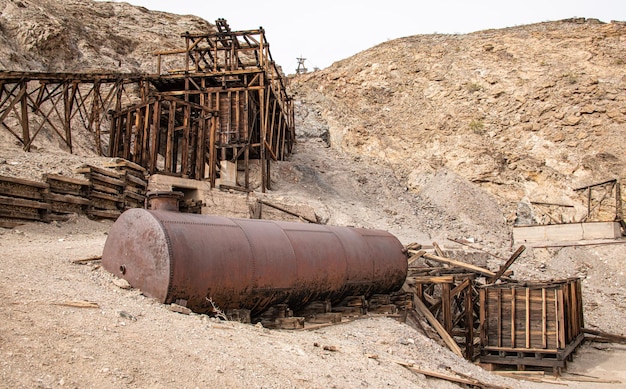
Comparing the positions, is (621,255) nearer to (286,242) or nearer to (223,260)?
(286,242)

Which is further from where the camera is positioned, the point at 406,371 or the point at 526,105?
the point at 526,105

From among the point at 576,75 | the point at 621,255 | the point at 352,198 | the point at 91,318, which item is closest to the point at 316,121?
the point at 352,198

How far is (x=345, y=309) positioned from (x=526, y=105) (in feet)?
70.3

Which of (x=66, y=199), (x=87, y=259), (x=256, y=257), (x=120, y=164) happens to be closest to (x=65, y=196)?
(x=66, y=199)

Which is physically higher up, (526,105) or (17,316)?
(526,105)

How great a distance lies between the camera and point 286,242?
8.28m

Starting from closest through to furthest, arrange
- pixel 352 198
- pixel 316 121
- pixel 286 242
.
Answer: pixel 286 242 → pixel 352 198 → pixel 316 121

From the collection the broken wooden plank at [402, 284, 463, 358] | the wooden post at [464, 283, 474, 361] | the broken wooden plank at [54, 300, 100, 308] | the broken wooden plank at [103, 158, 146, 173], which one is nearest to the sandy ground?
the broken wooden plank at [54, 300, 100, 308]

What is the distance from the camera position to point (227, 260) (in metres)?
7.17

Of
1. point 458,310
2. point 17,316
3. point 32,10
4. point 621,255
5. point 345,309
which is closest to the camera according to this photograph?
point 17,316

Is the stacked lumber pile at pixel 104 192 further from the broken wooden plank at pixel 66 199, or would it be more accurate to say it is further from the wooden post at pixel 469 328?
the wooden post at pixel 469 328

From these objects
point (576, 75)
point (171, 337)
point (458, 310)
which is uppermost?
point (576, 75)

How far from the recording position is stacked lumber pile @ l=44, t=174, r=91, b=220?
37.0ft

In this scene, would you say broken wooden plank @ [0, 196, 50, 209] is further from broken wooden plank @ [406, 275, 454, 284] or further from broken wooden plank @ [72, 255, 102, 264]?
broken wooden plank @ [406, 275, 454, 284]
